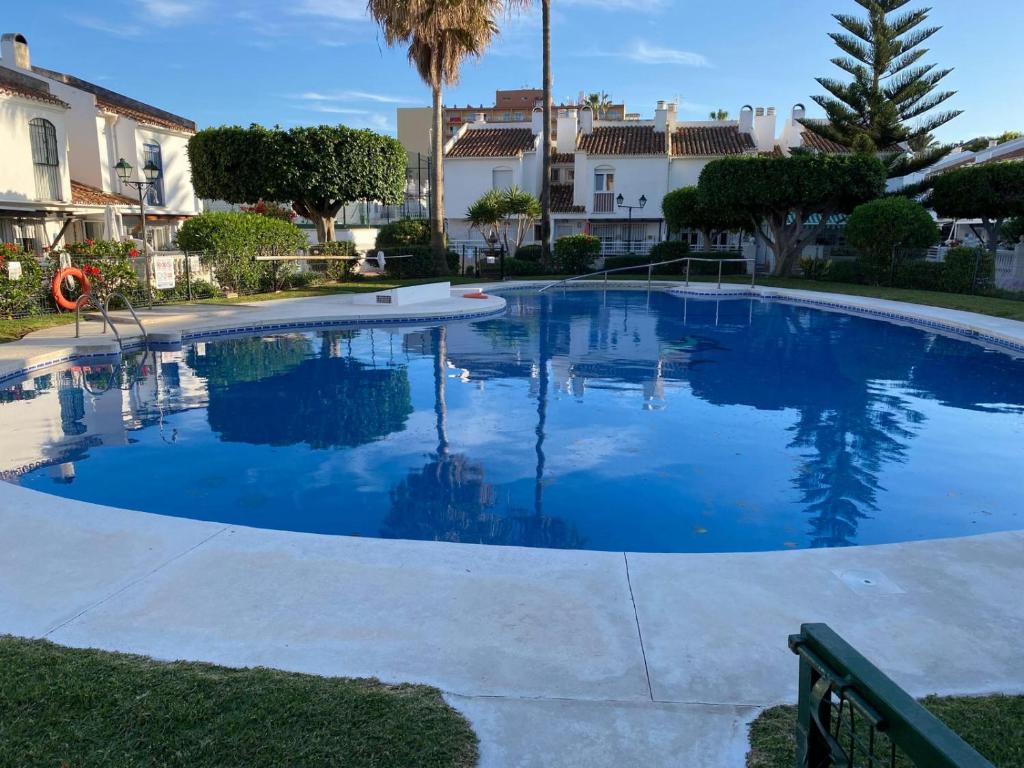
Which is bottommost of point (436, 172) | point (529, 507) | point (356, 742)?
point (529, 507)

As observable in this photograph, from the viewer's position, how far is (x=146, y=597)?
13.4 ft

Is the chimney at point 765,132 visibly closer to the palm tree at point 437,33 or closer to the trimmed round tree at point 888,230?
the trimmed round tree at point 888,230

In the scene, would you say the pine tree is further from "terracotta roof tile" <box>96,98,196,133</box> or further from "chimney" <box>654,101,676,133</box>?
"terracotta roof tile" <box>96,98,196,133</box>

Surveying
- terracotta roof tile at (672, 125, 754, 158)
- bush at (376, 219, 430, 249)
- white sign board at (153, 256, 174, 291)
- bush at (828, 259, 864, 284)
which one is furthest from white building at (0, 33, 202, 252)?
bush at (828, 259, 864, 284)

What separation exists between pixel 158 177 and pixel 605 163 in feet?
68.9

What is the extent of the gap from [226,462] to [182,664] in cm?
465

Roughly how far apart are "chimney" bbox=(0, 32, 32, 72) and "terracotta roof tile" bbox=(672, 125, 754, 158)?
28742 millimetres

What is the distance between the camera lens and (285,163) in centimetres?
2600

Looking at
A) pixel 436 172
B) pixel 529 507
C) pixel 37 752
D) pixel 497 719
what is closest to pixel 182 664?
pixel 37 752

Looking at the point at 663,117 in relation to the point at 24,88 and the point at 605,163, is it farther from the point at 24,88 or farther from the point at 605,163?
the point at 24,88

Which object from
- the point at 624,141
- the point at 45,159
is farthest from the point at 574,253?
the point at 45,159

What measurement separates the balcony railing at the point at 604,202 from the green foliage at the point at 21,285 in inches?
1098

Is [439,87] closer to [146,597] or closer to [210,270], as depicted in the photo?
[210,270]

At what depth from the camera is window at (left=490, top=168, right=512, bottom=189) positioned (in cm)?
4028
